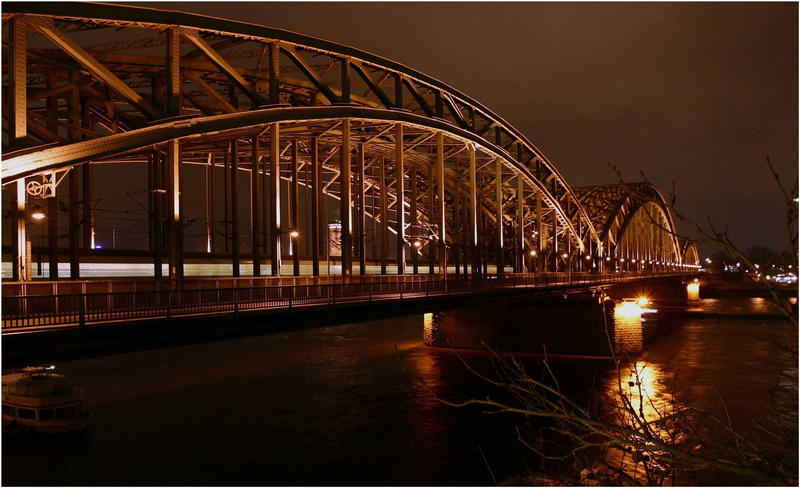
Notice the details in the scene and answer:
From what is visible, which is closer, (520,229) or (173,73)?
(173,73)

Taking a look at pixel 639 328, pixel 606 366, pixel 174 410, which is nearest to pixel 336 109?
pixel 174 410

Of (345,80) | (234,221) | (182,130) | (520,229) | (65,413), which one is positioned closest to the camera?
(65,413)

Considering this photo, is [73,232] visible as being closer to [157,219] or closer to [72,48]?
[157,219]

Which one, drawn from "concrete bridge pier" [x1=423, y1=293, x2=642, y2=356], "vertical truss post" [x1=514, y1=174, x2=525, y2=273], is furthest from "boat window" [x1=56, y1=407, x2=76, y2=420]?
"vertical truss post" [x1=514, y1=174, x2=525, y2=273]

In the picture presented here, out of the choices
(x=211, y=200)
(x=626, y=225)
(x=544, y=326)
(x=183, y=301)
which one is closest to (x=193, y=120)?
(x=183, y=301)

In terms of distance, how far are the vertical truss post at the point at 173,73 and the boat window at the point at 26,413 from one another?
1151 cm

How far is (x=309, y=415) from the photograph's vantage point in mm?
29188

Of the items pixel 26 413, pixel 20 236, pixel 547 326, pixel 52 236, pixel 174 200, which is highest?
pixel 174 200

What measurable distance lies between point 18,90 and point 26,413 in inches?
448

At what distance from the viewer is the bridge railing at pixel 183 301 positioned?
16828 millimetres

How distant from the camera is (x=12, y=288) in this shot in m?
22.5

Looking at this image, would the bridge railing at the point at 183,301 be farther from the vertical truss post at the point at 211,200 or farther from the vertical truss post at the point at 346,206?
the vertical truss post at the point at 211,200

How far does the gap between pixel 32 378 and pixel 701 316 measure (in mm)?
74271

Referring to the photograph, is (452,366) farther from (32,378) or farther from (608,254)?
(608,254)
